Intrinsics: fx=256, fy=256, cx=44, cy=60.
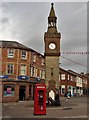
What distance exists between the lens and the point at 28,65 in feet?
149

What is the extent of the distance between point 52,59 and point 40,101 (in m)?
10.9

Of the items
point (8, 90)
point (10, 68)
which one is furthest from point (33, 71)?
point (8, 90)

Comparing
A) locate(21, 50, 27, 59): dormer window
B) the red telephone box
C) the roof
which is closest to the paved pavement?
the red telephone box

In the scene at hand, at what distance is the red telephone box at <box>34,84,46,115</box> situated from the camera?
19459 millimetres

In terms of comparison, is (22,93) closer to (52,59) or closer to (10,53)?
(10,53)

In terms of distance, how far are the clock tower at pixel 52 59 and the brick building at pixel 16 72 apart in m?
14.0

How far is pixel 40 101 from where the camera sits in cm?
2006

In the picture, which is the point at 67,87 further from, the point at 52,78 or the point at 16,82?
the point at 52,78

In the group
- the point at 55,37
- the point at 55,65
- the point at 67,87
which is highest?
the point at 55,37

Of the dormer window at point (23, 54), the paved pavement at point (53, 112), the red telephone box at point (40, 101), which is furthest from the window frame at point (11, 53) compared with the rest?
the red telephone box at point (40, 101)

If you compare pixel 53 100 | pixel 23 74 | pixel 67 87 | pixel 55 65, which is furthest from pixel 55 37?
pixel 67 87

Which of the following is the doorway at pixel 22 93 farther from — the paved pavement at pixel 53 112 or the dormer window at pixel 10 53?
the paved pavement at pixel 53 112

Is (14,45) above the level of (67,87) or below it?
above

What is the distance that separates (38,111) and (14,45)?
27322 mm
